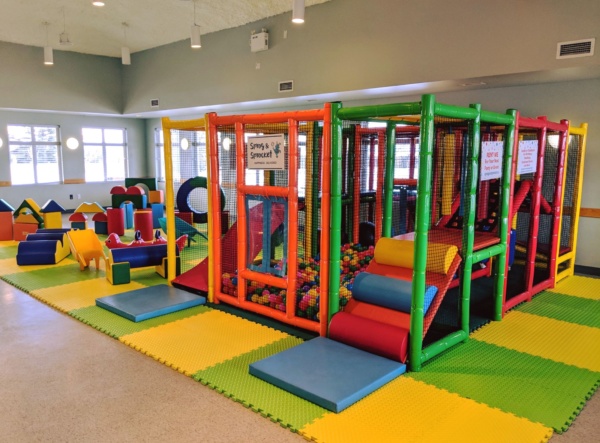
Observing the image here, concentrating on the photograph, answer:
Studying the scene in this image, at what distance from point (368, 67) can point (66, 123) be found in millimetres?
9849

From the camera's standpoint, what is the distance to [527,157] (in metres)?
5.48

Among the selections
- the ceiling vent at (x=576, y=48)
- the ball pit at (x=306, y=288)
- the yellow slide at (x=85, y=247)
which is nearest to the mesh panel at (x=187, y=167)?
the yellow slide at (x=85, y=247)

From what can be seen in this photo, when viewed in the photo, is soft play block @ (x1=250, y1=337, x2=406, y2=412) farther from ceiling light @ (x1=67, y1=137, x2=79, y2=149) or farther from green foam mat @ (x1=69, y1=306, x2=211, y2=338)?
ceiling light @ (x1=67, y1=137, x2=79, y2=149)

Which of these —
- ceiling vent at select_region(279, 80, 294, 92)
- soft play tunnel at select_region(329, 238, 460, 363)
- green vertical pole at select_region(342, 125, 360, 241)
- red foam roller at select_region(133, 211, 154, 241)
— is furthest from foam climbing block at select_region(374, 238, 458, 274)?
red foam roller at select_region(133, 211, 154, 241)

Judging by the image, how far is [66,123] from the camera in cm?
1382

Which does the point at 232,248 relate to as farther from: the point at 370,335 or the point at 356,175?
the point at 370,335

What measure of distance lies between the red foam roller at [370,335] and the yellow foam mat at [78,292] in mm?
3178

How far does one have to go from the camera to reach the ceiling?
9.15 m

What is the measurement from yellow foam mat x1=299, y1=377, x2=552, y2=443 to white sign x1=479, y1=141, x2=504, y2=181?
2.19 m

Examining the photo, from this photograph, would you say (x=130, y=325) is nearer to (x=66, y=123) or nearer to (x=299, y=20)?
(x=299, y=20)

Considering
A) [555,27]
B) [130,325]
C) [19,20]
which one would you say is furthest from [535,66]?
[19,20]

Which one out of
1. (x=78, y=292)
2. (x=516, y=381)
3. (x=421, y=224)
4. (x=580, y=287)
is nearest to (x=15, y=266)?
(x=78, y=292)

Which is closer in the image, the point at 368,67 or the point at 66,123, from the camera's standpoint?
the point at 368,67

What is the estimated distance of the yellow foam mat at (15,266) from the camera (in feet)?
24.1
